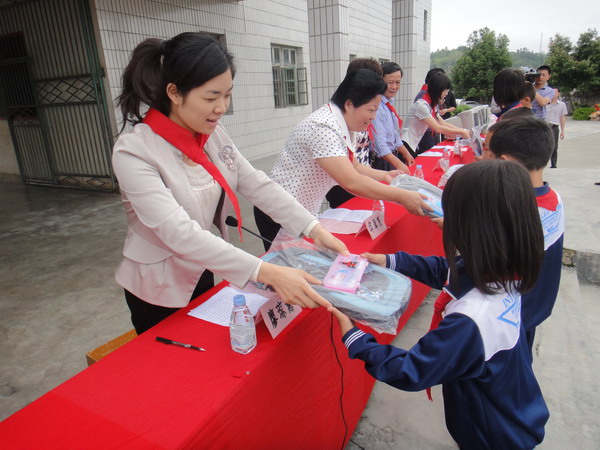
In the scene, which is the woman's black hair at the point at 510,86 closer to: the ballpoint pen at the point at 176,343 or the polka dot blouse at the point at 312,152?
the polka dot blouse at the point at 312,152

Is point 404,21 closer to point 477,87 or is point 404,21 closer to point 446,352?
point 446,352

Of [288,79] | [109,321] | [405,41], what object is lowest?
[109,321]

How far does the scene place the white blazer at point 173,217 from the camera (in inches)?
39.2

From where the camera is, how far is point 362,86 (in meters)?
1.73

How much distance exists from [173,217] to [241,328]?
1.03 ft

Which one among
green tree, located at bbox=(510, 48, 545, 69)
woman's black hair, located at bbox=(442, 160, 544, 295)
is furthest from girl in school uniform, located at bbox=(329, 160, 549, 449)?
green tree, located at bbox=(510, 48, 545, 69)

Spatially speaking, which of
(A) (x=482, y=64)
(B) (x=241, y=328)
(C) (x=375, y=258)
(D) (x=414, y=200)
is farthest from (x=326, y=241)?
(A) (x=482, y=64)

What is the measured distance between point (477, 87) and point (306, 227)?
1663 cm

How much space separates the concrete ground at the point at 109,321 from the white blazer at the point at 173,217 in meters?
1.00

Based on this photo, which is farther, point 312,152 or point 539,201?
point 312,152

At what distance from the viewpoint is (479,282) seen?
2.96 feet

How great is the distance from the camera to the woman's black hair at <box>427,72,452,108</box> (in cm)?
361

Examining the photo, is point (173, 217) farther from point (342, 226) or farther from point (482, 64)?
point (482, 64)

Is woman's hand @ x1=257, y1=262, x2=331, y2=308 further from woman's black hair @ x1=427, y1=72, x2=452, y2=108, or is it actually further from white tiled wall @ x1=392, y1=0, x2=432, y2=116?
white tiled wall @ x1=392, y1=0, x2=432, y2=116
